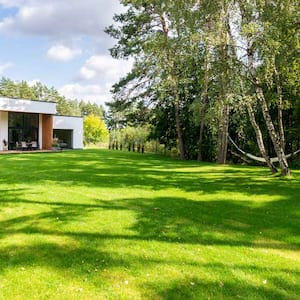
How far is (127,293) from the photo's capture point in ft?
8.57

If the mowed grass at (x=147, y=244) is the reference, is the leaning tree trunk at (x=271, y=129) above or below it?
above

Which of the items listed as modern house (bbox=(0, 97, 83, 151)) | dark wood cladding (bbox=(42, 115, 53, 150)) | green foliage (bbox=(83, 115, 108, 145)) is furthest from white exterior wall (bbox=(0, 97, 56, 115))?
green foliage (bbox=(83, 115, 108, 145))

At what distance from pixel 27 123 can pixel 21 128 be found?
1.83ft

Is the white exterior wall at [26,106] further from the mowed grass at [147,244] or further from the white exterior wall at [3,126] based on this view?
the mowed grass at [147,244]

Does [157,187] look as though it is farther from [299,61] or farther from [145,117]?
[145,117]

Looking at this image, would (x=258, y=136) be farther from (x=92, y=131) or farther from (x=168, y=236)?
(x=92, y=131)

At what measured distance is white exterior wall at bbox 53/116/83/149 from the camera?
24469 millimetres

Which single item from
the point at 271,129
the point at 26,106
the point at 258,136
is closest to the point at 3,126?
the point at 26,106

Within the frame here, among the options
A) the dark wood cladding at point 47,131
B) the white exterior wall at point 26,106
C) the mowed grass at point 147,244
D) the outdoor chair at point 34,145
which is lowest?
the mowed grass at point 147,244

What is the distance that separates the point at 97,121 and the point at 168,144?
23860 millimetres

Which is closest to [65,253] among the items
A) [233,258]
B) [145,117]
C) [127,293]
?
[127,293]

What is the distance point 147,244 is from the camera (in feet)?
12.1

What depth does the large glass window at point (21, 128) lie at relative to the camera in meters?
20.9

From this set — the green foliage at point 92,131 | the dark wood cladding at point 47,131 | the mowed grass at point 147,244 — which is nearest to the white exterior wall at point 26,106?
the dark wood cladding at point 47,131
